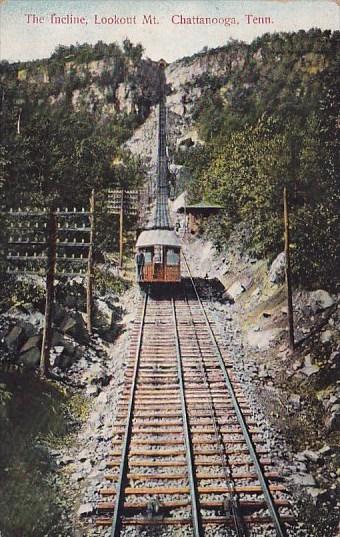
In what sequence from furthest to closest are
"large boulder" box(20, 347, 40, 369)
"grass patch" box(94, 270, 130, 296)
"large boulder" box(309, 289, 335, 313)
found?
"grass patch" box(94, 270, 130, 296), "large boulder" box(309, 289, 335, 313), "large boulder" box(20, 347, 40, 369)

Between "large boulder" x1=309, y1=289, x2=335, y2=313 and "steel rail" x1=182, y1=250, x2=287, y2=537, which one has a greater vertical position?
"large boulder" x1=309, y1=289, x2=335, y2=313

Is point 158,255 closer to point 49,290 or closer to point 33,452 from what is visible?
point 49,290

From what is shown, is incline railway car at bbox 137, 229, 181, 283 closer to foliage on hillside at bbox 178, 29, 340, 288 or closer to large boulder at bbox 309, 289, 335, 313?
foliage on hillside at bbox 178, 29, 340, 288

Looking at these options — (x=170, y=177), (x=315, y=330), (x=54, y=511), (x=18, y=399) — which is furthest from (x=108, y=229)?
(x=54, y=511)

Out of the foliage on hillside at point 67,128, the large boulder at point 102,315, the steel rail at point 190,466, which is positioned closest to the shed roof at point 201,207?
the foliage on hillside at point 67,128

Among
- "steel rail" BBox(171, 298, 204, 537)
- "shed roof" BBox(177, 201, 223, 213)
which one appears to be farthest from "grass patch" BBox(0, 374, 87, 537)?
"shed roof" BBox(177, 201, 223, 213)

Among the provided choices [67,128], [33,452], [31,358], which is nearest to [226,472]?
[33,452]
